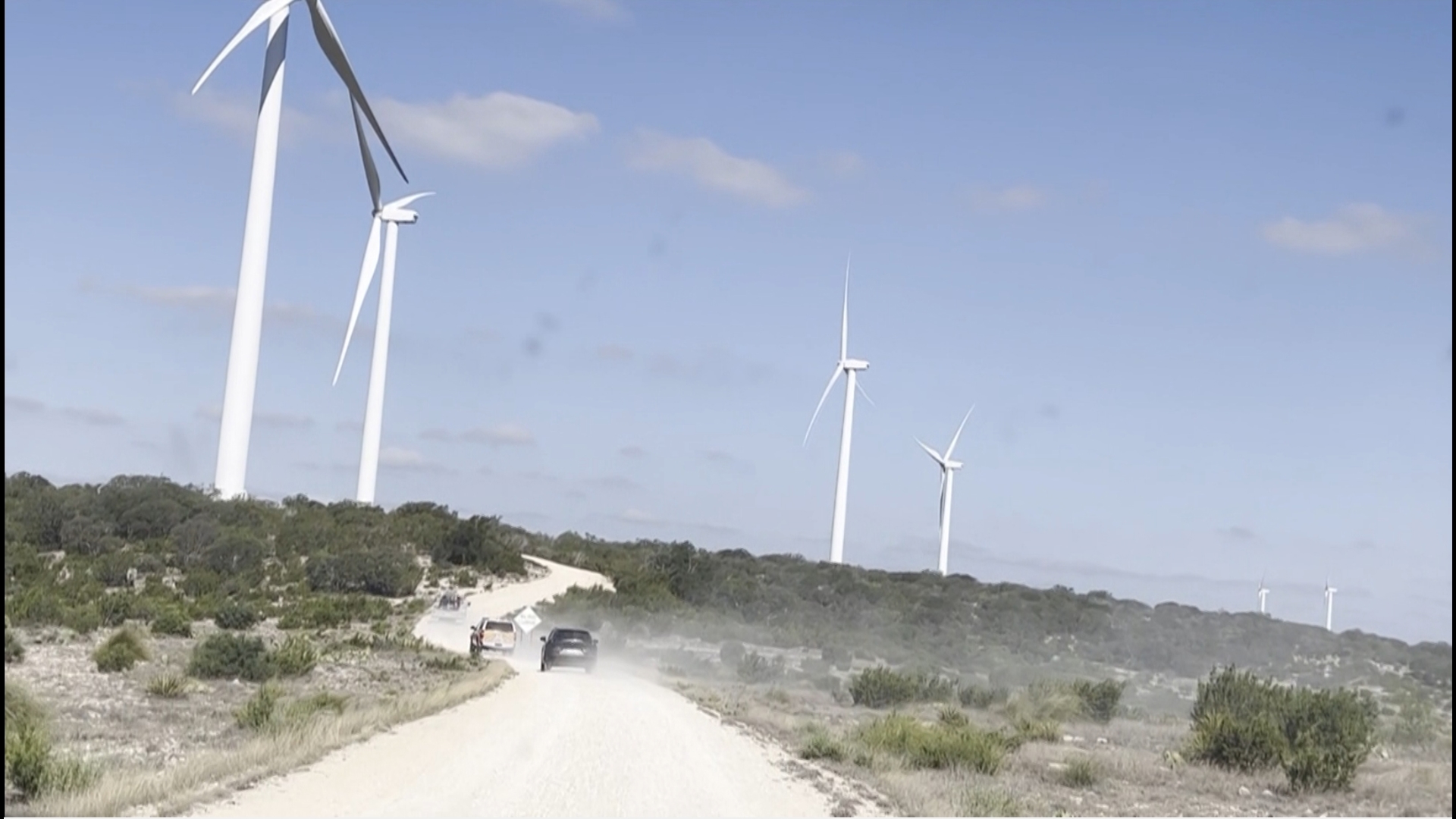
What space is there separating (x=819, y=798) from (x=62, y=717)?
11334 mm

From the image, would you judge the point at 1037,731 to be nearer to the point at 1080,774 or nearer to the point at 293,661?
the point at 1080,774

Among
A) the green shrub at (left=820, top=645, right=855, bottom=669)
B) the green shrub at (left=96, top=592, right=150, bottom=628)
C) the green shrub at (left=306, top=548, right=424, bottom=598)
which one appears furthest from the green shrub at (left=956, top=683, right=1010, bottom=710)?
the green shrub at (left=306, top=548, right=424, bottom=598)

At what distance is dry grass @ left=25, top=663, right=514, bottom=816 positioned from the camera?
44.3ft

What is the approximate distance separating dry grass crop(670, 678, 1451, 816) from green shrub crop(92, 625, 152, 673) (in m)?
11.7

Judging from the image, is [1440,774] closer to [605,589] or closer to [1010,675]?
[1010,675]

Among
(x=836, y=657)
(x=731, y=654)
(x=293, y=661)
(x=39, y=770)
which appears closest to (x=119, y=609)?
(x=293, y=661)

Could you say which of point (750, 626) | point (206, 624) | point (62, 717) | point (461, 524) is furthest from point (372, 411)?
point (62, 717)

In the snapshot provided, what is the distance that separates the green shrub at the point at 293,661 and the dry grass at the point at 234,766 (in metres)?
6.31

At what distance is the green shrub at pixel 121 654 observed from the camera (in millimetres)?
29656

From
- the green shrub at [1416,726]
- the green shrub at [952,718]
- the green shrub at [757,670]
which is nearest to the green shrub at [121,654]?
the green shrub at [1416,726]

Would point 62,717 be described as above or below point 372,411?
below

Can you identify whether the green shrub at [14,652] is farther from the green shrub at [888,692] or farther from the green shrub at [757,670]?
the green shrub at [757,670]

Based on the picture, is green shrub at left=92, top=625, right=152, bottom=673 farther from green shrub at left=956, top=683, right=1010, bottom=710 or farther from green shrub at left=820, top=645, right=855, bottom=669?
green shrub at left=820, top=645, right=855, bottom=669

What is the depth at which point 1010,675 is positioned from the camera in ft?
158
